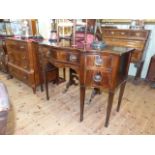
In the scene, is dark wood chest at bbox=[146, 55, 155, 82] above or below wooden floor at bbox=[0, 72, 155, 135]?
above

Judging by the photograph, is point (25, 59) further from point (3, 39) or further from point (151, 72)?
point (151, 72)

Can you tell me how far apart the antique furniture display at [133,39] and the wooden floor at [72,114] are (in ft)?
1.88

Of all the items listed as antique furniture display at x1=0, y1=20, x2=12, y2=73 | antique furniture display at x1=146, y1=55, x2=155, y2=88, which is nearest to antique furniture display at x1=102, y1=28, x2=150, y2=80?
antique furniture display at x1=146, y1=55, x2=155, y2=88

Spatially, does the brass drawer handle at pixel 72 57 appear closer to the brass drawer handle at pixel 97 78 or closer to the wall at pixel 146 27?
the brass drawer handle at pixel 97 78

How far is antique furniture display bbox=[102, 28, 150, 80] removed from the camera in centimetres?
248

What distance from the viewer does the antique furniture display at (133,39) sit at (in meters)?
2.48

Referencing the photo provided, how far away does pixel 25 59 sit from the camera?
2281mm

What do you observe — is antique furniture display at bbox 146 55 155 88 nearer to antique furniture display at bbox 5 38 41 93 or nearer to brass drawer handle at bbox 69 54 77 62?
brass drawer handle at bbox 69 54 77 62

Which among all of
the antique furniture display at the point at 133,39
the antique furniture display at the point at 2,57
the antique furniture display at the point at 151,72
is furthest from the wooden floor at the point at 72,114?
the antique furniture display at the point at 2,57

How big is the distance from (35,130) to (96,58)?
102 centimetres

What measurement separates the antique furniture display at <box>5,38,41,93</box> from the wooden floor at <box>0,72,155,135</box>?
246 millimetres

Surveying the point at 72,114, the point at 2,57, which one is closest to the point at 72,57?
the point at 72,114
